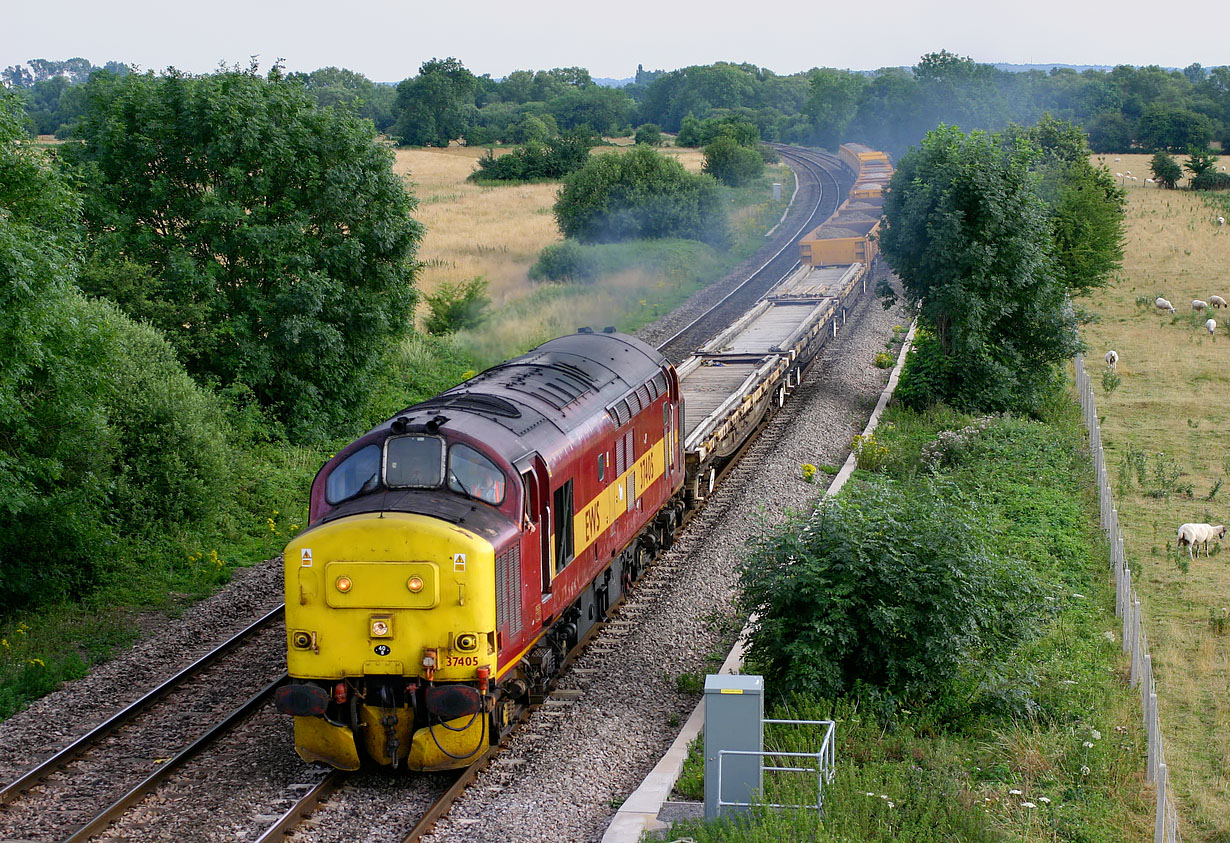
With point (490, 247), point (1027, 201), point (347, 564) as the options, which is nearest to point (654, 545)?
point (347, 564)

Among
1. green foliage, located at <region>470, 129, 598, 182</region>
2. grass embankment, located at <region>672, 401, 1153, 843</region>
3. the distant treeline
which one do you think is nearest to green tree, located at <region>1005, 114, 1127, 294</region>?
grass embankment, located at <region>672, 401, 1153, 843</region>

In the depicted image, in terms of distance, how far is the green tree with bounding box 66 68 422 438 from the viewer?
976 inches

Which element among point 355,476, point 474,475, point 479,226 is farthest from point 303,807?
point 479,226

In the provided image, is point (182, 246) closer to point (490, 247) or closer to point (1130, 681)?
point (1130, 681)

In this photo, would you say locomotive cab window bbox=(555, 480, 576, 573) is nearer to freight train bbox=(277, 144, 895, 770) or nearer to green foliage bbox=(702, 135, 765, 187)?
freight train bbox=(277, 144, 895, 770)

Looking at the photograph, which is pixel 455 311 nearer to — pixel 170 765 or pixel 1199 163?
pixel 170 765

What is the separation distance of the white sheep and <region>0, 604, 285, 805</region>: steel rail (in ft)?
52.0

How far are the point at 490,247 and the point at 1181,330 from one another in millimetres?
29280

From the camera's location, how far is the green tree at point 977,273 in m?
29.0

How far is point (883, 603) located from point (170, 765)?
7.90 metres

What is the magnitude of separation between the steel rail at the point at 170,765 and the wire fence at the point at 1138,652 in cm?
953

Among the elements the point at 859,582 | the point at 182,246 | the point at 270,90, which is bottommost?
the point at 859,582

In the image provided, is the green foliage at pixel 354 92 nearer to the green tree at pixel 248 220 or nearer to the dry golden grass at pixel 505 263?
the dry golden grass at pixel 505 263

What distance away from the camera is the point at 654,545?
19469mm
